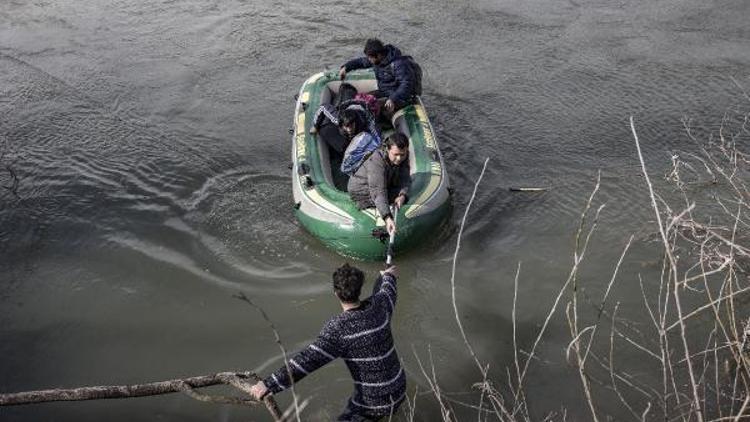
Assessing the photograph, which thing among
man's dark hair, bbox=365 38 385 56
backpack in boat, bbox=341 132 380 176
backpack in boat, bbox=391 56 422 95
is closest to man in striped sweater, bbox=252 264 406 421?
backpack in boat, bbox=341 132 380 176

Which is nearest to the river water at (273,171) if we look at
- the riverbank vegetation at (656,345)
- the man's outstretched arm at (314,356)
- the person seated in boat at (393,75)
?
the riverbank vegetation at (656,345)

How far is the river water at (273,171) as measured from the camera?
5.99m

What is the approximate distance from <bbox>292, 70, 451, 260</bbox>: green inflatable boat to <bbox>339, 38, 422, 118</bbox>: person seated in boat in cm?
33

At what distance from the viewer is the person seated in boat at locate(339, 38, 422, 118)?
7.81 m

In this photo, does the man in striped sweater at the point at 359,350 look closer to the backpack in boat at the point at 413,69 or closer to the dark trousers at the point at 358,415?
the dark trousers at the point at 358,415

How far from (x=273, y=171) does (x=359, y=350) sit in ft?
15.7

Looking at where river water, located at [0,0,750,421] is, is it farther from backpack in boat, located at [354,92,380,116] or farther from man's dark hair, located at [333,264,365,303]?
man's dark hair, located at [333,264,365,303]

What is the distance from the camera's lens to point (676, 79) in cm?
1039

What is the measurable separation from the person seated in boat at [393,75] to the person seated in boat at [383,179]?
1733 millimetres

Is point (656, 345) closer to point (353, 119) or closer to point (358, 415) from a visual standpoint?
point (358, 415)

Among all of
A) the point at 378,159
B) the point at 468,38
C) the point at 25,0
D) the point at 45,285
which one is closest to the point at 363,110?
the point at 378,159

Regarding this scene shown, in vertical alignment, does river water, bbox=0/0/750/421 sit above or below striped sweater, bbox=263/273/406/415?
below

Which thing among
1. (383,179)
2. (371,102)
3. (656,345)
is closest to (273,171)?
(371,102)

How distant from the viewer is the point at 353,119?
23.3 ft
